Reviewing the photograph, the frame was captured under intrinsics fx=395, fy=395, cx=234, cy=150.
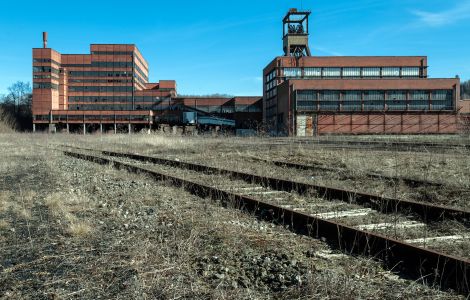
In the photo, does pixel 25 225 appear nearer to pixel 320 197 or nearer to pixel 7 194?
pixel 7 194

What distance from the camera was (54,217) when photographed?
5703 mm

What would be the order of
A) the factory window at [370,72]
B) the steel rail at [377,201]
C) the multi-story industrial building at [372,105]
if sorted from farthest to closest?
the factory window at [370,72]
the multi-story industrial building at [372,105]
the steel rail at [377,201]

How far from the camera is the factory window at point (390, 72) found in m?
69.3

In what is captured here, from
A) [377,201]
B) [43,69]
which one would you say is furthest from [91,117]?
[377,201]

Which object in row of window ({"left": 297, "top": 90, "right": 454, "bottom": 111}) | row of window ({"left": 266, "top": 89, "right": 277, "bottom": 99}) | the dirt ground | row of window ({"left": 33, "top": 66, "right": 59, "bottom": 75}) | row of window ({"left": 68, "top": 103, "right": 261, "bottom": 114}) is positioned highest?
row of window ({"left": 33, "top": 66, "right": 59, "bottom": 75})

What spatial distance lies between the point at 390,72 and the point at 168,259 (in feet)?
239

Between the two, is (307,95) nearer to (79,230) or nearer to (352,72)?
(352,72)

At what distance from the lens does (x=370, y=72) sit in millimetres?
69625

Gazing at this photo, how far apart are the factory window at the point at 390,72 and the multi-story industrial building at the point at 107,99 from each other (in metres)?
28.3

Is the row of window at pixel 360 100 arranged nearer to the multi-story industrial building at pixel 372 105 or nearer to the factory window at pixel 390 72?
the multi-story industrial building at pixel 372 105

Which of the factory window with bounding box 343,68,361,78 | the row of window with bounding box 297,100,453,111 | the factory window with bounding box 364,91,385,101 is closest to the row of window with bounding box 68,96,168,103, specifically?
the factory window with bounding box 343,68,361,78

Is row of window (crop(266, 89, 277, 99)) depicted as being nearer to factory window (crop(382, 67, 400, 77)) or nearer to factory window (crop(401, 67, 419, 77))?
factory window (crop(382, 67, 400, 77))

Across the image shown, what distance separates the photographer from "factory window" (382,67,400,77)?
6928cm

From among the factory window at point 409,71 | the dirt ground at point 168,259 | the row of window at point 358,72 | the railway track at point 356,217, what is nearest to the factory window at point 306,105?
the row of window at point 358,72
